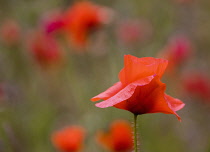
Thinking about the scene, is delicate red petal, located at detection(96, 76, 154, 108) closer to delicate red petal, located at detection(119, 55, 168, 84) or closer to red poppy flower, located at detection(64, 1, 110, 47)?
delicate red petal, located at detection(119, 55, 168, 84)

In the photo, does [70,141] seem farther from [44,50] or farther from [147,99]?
[44,50]

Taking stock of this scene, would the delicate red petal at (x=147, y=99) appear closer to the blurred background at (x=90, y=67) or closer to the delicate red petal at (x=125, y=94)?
the delicate red petal at (x=125, y=94)

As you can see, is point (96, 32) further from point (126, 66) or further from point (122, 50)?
point (126, 66)

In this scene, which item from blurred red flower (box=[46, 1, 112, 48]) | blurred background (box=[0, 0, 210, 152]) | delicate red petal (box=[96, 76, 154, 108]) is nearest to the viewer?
delicate red petal (box=[96, 76, 154, 108])

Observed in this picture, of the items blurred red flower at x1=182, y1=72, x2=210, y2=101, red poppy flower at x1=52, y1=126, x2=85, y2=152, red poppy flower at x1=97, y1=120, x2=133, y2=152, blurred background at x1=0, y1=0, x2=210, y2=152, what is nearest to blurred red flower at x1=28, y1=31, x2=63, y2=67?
blurred background at x1=0, y1=0, x2=210, y2=152

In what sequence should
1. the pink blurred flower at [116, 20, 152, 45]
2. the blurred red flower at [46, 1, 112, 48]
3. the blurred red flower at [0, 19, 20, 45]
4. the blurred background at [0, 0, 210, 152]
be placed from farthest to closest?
the pink blurred flower at [116, 20, 152, 45], the blurred red flower at [0, 19, 20, 45], the blurred red flower at [46, 1, 112, 48], the blurred background at [0, 0, 210, 152]

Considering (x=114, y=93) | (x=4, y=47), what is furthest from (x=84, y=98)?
(x=114, y=93)
